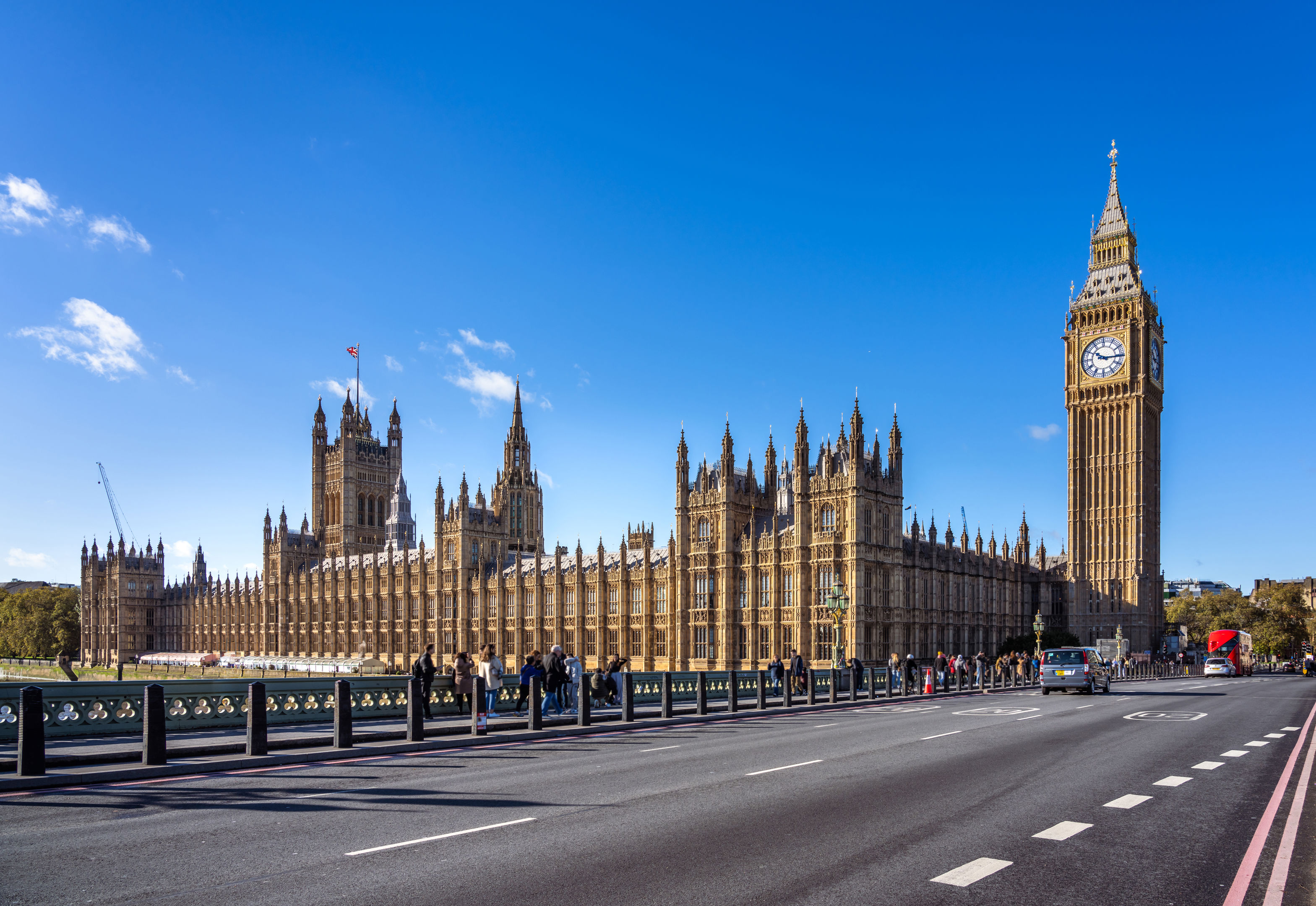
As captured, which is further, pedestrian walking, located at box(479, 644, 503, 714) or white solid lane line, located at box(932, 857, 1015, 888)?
pedestrian walking, located at box(479, 644, 503, 714)

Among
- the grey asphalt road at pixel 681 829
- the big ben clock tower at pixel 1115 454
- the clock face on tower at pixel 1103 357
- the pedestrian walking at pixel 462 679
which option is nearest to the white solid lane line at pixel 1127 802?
the grey asphalt road at pixel 681 829

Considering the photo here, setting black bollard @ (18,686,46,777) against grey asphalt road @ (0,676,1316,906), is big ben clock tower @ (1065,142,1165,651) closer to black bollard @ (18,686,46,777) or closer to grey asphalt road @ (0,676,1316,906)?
grey asphalt road @ (0,676,1316,906)

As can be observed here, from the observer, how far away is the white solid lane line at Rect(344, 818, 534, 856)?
394 inches

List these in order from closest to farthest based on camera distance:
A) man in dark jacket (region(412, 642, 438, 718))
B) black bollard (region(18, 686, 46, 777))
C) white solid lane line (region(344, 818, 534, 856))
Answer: white solid lane line (region(344, 818, 534, 856)) → black bollard (region(18, 686, 46, 777)) → man in dark jacket (region(412, 642, 438, 718))

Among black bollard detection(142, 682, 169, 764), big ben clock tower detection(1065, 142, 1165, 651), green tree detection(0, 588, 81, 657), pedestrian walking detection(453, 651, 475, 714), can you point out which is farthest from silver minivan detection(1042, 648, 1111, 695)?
green tree detection(0, 588, 81, 657)

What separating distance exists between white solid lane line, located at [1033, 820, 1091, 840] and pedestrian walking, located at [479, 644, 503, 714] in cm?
1502

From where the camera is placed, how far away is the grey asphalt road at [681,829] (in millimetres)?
8641

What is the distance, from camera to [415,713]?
20.4 meters

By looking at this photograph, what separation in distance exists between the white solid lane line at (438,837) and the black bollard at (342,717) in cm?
823

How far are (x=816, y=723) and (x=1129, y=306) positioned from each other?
9087 cm

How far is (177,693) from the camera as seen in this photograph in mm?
20609

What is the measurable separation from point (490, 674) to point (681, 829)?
14.6m

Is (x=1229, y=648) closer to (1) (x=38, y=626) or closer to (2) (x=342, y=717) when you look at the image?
(2) (x=342, y=717)

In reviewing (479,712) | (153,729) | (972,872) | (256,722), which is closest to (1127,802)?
(972,872)
